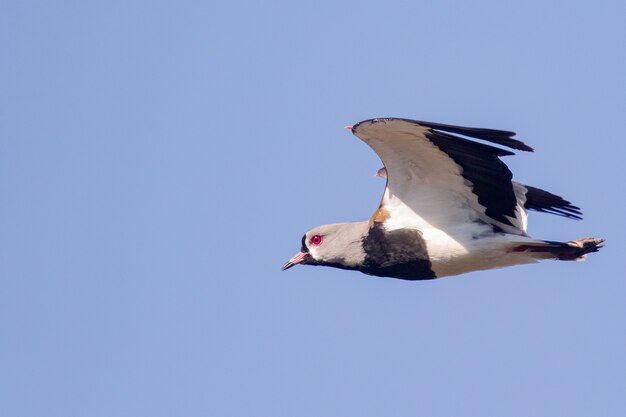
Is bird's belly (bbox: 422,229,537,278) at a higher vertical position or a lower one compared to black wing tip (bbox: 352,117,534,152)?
lower

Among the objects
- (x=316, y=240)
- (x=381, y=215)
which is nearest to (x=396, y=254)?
(x=381, y=215)

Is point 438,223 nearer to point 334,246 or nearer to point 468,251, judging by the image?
point 468,251

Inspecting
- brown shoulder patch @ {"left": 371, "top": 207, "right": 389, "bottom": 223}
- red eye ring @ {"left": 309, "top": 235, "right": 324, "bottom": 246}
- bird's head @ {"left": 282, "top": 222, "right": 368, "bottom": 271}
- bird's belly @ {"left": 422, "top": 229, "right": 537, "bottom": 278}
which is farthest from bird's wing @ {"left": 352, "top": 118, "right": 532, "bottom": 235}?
red eye ring @ {"left": 309, "top": 235, "right": 324, "bottom": 246}

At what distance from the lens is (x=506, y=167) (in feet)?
45.7

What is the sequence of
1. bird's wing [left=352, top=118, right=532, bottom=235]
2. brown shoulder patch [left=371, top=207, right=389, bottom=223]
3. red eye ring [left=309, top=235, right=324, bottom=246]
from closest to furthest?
bird's wing [left=352, top=118, right=532, bottom=235], brown shoulder patch [left=371, top=207, right=389, bottom=223], red eye ring [left=309, top=235, right=324, bottom=246]

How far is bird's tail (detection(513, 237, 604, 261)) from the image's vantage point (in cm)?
1445

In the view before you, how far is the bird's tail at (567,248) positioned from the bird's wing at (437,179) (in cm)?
29

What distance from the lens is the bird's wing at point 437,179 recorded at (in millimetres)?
13758

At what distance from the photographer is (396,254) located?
14.9 metres

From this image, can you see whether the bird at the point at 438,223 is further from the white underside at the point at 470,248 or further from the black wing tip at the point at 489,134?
the black wing tip at the point at 489,134

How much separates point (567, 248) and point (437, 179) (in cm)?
169

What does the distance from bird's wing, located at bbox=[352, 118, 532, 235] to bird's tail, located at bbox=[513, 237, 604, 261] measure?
29 centimetres

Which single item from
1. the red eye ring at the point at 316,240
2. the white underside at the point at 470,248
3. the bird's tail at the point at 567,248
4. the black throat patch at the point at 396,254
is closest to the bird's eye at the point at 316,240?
the red eye ring at the point at 316,240

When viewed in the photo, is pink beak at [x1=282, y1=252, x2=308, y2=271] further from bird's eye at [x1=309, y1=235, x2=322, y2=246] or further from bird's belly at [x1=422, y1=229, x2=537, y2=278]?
bird's belly at [x1=422, y1=229, x2=537, y2=278]
